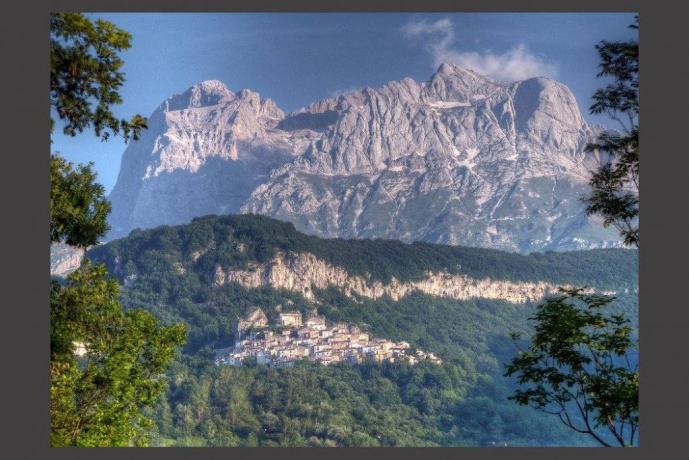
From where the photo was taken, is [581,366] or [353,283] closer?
[581,366]

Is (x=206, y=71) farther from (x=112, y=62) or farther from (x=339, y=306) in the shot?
(x=112, y=62)

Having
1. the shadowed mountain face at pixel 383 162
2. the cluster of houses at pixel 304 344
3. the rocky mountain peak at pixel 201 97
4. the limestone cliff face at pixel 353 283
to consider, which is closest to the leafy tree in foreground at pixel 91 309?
the cluster of houses at pixel 304 344

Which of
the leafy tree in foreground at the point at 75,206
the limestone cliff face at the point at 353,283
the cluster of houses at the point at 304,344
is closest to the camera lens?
the leafy tree in foreground at the point at 75,206

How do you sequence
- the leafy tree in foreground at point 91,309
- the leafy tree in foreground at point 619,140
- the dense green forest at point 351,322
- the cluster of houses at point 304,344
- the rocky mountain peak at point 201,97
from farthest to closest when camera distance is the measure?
the rocky mountain peak at point 201,97 → the cluster of houses at point 304,344 → the dense green forest at point 351,322 → the leafy tree in foreground at point 619,140 → the leafy tree in foreground at point 91,309

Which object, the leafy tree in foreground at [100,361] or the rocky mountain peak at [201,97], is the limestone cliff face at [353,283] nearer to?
the rocky mountain peak at [201,97]

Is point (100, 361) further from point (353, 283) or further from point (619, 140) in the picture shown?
point (353, 283)

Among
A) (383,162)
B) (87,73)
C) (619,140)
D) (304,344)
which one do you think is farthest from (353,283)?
(87,73)
